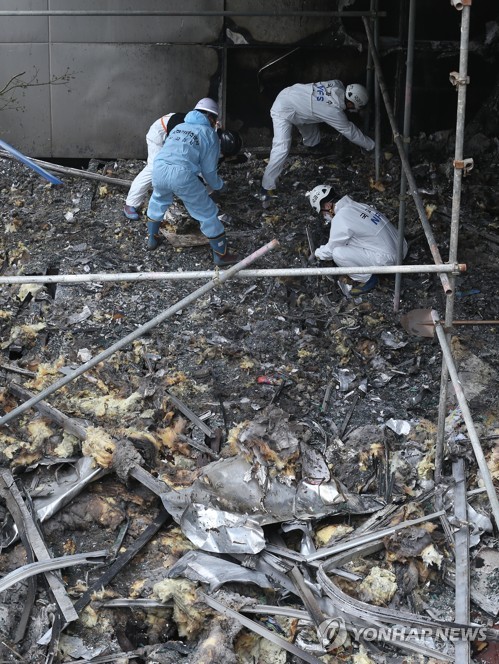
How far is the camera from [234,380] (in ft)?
21.0

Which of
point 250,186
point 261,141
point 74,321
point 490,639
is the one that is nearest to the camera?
point 490,639

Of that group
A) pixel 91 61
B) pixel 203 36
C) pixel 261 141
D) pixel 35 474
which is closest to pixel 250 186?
pixel 261 141

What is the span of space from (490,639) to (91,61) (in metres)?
7.48

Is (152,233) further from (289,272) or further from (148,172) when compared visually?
(289,272)

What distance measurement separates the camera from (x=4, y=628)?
4.37m

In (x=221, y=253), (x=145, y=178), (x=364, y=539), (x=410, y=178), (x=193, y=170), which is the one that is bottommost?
(x=364, y=539)

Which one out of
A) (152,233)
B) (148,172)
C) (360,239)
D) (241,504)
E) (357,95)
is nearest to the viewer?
(241,504)

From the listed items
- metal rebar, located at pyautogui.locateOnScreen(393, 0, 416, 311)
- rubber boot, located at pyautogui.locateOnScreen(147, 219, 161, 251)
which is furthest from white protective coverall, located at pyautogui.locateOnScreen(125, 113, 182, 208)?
metal rebar, located at pyautogui.locateOnScreen(393, 0, 416, 311)

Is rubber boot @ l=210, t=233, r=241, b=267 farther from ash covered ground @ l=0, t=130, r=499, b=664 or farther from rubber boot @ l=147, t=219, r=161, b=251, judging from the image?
rubber boot @ l=147, t=219, r=161, b=251

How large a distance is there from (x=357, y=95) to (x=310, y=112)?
51cm

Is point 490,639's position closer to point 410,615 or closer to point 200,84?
point 410,615

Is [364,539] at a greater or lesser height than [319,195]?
lesser

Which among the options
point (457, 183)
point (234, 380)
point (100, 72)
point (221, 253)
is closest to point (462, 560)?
point (457, 183)

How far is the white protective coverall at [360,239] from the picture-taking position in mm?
7258
